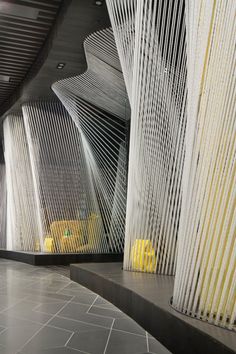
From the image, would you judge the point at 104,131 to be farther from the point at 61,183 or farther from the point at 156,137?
the point at 156,137

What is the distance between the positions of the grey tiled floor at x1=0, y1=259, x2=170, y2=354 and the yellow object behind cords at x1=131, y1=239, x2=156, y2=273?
0.76m

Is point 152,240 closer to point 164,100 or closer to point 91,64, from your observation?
point 164,100

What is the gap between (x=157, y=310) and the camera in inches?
134

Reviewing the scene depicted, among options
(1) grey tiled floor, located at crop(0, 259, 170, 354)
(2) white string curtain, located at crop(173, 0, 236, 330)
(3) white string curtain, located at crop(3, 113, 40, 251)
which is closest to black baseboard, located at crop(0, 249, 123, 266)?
(3) white string curtain, located at crop(3, 113, 40, 251)

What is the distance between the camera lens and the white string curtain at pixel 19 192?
11227mm

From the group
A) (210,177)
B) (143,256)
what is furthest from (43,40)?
(210,177)

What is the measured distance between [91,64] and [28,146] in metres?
3.93

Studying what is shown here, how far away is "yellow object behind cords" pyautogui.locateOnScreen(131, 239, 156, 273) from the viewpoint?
18.2ft

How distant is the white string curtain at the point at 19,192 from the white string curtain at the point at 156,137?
6.09m

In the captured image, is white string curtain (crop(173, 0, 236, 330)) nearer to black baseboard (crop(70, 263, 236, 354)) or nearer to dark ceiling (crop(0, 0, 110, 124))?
black baseboard (crop(70, 263, 236, 354))

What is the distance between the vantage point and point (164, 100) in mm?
5391

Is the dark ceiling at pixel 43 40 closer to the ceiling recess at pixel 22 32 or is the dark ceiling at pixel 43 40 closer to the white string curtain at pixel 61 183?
the ceiling recess at pixel 22 32

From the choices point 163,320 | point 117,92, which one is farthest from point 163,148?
point 117,92

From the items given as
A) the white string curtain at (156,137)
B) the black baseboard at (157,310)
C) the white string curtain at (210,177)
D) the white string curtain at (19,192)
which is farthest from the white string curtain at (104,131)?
the white string curtain at (210,177)
